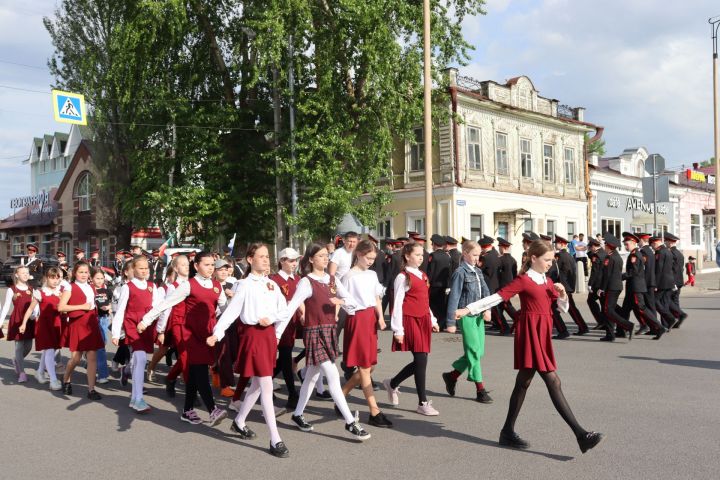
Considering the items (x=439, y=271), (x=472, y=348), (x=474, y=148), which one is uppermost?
(x=474, y=148)

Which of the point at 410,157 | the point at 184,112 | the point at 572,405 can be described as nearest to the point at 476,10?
the point at 410,157

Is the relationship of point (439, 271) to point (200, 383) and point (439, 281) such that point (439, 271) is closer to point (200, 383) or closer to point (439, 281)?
point (439, 281)

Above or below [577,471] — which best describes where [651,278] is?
above

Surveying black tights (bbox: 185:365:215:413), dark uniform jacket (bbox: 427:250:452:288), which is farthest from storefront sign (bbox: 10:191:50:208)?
black tights (bbox: 185:365:215:413)

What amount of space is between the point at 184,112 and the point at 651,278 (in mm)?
16871

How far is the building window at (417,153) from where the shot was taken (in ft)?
97.5

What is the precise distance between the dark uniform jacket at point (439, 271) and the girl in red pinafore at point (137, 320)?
6270 millimetres

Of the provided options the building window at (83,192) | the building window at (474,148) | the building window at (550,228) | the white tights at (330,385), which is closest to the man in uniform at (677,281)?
the white tights at (330,385)

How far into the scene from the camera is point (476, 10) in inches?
1018

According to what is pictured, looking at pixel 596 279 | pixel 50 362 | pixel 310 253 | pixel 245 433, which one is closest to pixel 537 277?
pixel 310 253

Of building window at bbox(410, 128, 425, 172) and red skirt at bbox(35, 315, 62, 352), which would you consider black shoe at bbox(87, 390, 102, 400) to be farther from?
building window at bbox(410, 128, 425, 172)

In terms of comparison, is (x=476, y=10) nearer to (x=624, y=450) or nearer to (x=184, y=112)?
(x=184, y=112)

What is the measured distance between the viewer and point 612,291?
12094mm

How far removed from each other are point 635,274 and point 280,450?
9.05 metres
